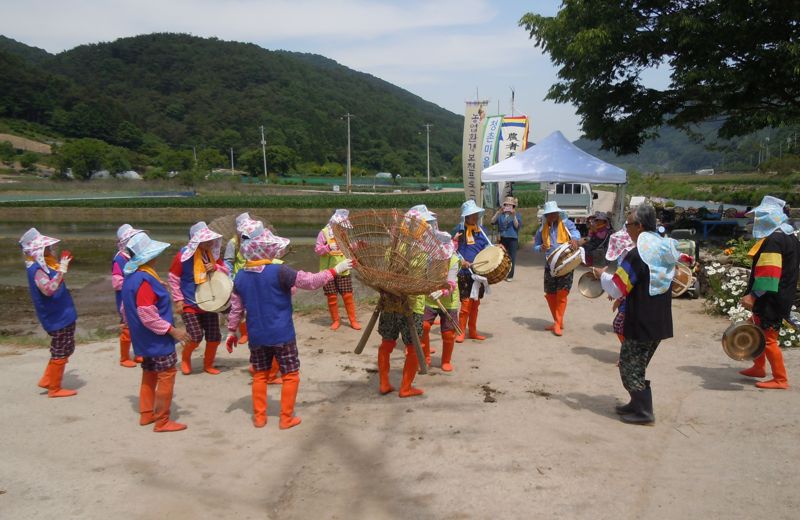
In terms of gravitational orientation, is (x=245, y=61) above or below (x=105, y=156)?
above

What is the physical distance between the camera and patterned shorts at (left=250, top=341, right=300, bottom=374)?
15.7 feet

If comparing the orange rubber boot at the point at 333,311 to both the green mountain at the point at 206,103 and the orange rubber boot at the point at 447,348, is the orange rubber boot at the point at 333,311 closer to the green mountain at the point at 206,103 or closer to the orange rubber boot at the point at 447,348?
the orange rubber boot at the point at 447,348

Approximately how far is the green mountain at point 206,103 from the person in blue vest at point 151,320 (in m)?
87.6

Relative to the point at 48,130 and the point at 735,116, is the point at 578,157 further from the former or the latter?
the point at 48,130

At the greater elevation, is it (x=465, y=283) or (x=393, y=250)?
(x=393, y=250)

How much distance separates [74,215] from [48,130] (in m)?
71.3

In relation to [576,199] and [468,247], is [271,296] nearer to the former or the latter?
[468,247]

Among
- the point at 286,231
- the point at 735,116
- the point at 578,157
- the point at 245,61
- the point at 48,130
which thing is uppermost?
the point at 245,61

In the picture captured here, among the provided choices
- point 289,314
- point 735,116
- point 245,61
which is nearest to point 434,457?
point 289,314

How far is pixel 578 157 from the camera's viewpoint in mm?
13227

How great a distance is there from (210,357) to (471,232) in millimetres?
3544

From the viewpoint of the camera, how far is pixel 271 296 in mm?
4680

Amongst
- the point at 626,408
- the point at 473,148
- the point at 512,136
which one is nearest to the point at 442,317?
the point at 626,408

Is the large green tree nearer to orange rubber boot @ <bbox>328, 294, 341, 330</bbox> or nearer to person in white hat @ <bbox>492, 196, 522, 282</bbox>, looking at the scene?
person in white hat @ <bbox>492, 196, 522, 282</bbox>
